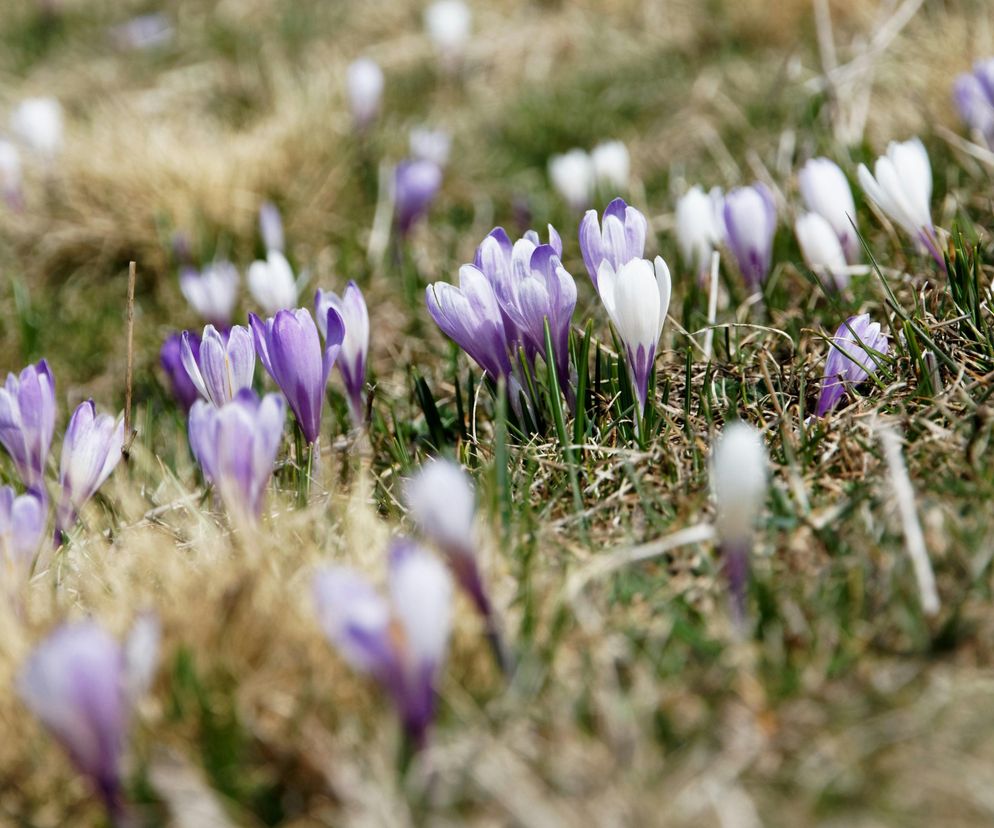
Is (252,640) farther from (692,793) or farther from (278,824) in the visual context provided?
(692,793)

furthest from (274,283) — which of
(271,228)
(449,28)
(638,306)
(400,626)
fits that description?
(449,28)

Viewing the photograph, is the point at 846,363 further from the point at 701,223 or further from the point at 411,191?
the point at 411,191

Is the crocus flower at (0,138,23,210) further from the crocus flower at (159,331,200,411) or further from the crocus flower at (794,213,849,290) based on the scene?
the crocus flower at (794,213,849,290)

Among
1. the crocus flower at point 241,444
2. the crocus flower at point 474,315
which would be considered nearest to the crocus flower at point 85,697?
the crocus flower at point 241,444

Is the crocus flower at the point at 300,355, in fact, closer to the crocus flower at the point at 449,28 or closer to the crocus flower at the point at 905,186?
the crocus flower at the point at 905,186

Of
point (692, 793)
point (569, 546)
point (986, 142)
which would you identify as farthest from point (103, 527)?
point (986, 142)

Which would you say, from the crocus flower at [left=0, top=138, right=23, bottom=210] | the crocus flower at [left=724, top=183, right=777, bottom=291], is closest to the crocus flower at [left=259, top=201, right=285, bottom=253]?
the crocus flower at [left=0, top=138, right=23, bottom=210]
